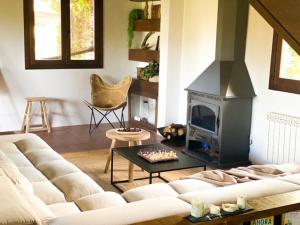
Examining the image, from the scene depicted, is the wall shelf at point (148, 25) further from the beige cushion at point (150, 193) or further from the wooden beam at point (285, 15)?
the wooden beam at point (285, 15)

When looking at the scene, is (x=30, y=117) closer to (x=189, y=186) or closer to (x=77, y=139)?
(x=77, y=139)

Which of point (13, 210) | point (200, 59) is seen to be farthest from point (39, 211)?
point (200, 59)

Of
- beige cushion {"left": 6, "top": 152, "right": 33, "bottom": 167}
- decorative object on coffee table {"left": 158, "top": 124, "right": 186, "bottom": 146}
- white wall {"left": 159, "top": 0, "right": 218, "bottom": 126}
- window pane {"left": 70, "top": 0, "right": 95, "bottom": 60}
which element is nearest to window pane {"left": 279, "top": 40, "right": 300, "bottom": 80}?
white wall {"left": 159, "top": 0, "right": 218, "bottom": 126}

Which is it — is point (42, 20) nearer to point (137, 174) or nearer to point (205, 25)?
point (205, 25)

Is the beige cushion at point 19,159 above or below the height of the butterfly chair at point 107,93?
below

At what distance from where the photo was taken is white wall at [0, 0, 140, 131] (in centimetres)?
617

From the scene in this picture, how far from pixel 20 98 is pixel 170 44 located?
2.37m

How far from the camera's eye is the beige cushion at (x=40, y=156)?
3312 millimetres

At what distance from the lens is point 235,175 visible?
3.06m

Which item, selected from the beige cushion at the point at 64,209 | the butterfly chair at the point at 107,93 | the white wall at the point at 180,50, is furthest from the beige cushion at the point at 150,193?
the butterfly chair at the point at 107,93

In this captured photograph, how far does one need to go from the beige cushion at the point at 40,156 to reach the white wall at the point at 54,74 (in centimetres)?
305

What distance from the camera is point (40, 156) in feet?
11.1

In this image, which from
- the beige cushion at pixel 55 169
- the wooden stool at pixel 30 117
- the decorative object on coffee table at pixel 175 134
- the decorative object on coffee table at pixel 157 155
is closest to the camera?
the beige cushion at pixel 55 169

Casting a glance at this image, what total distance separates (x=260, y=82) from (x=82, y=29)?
3.12 meters
